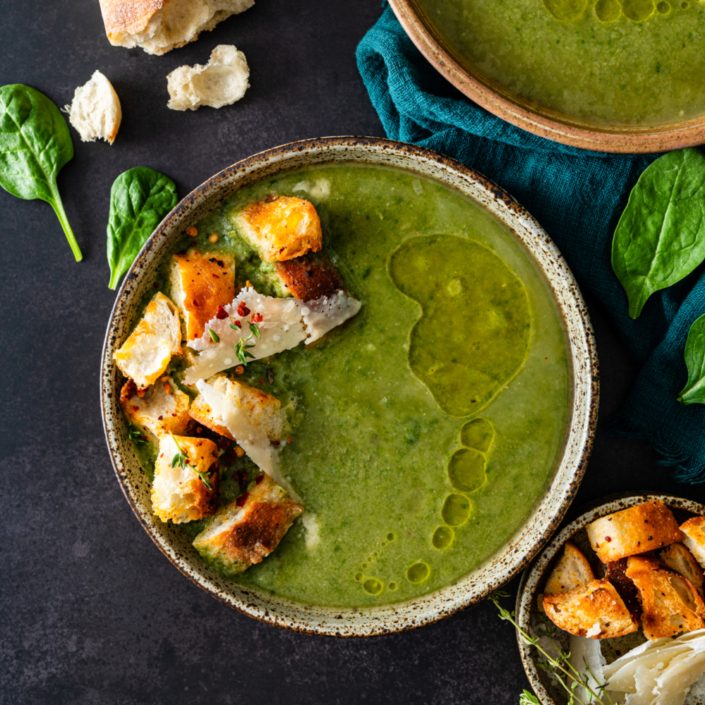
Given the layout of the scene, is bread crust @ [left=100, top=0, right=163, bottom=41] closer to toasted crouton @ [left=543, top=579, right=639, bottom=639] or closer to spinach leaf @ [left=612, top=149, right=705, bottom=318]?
spinach leaf @ [left=612, top=149, right=705, bottom=318]

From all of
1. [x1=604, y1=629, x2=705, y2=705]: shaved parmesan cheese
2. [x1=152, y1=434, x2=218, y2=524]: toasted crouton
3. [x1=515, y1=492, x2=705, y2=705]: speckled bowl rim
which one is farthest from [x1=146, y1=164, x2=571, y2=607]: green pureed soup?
[x1=604, y1=629, x2=705, y2=705]: shaved parmesan cheese

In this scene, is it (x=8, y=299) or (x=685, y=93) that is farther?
(x=8, y=299)

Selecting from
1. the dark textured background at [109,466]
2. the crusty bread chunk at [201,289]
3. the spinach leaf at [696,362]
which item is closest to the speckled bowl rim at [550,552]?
the dark textured background at [109,466]

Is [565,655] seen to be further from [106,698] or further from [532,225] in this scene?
[106,698]

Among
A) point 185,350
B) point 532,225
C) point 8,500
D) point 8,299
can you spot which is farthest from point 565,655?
point 8,299

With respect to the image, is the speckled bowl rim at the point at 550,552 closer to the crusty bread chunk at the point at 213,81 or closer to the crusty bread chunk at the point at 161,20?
the crusty bread chunk at the point at 213,81
